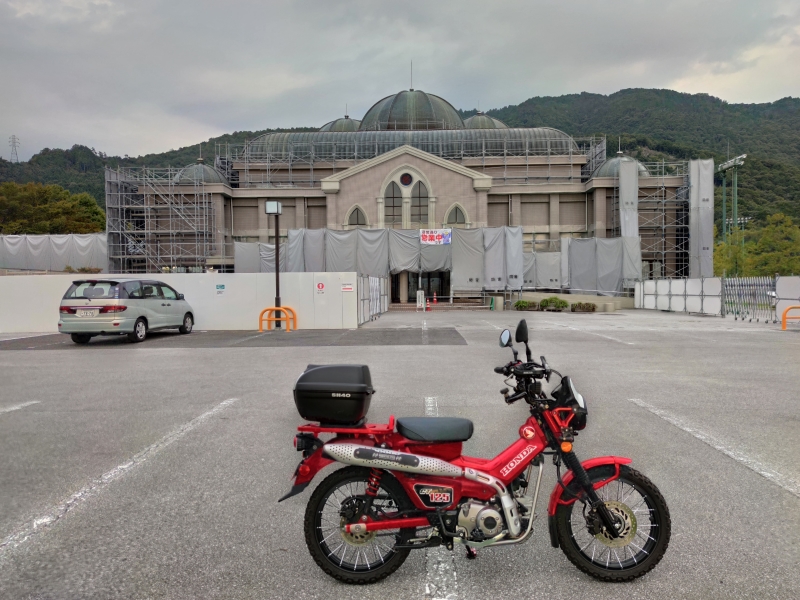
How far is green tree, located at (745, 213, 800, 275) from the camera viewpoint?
56.5 m

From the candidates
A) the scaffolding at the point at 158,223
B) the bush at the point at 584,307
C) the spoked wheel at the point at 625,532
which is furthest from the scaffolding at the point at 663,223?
the spoked wheel at the point at 625,532

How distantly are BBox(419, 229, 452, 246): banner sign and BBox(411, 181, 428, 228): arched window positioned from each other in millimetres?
8568

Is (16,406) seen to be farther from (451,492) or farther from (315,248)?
(315,248)

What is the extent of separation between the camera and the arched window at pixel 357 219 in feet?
160

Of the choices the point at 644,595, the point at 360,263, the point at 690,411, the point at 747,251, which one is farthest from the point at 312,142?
the point at 644,595

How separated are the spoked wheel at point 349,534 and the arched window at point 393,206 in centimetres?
4524

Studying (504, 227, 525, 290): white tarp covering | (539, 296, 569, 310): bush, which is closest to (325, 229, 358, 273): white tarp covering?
(504, 227, 525, 290): white tarp covering

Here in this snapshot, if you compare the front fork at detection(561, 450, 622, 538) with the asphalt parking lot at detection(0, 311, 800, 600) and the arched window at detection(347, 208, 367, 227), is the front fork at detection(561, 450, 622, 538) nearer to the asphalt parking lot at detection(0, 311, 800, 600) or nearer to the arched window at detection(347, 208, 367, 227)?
the asphalt parking lot at detection(0, 311, 800, 600)

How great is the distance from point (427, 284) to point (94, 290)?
99.2 ft

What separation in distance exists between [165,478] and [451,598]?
9.17 feet

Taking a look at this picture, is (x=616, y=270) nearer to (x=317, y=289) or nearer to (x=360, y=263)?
(x=360, y=263)

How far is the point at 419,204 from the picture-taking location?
48.0 metres

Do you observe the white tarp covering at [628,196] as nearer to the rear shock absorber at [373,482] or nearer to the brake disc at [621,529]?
the brake disc at [621,529]

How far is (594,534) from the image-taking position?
3.08m
